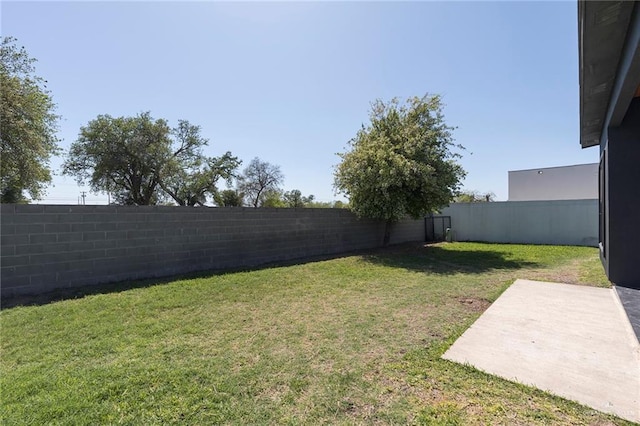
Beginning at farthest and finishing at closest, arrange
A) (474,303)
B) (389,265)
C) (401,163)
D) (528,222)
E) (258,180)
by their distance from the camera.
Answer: (258,180)
(528,222)
(401,163)
(389,265)
(474,303)

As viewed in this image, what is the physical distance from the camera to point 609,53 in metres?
3.56

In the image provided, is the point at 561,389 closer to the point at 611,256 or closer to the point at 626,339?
the point at 626,339

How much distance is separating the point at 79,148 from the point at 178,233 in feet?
77.0

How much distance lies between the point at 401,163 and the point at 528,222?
879 centimetres

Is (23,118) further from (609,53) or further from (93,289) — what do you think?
(609,53)

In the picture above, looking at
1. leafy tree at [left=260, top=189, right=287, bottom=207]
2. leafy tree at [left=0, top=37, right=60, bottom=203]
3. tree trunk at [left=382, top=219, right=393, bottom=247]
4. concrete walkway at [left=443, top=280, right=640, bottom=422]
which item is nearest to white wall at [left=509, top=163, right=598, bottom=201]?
tree trunk at [left=382, top=219, right=393, bottom=247]

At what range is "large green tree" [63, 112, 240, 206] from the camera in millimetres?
23422

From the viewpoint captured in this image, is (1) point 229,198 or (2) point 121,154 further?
(1) point 229,198

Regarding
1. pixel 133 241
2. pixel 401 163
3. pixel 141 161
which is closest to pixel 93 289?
pixel 133 241

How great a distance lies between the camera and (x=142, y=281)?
5.86 metres

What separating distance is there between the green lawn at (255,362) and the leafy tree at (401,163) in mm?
4912

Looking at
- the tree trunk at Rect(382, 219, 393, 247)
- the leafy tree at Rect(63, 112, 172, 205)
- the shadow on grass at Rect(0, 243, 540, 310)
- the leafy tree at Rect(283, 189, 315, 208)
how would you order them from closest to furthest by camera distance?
the shadow on grass at Rect(0, 243, 540, 310) → the tree trunk at Rect(382, 219, 393, 247) → the leafy tree at Rect(63, 112, 172, 205) → the leafy tree at Rect(283, 189, 315, 208)

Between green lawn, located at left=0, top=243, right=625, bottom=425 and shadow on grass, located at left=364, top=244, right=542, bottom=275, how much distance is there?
246 centimetres

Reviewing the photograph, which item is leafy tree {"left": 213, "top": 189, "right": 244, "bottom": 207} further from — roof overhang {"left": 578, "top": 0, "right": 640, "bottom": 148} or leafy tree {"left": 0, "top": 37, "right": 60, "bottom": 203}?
roof overhang {"left": 578, "top": 0, "right": 640, "bottom": 148}
